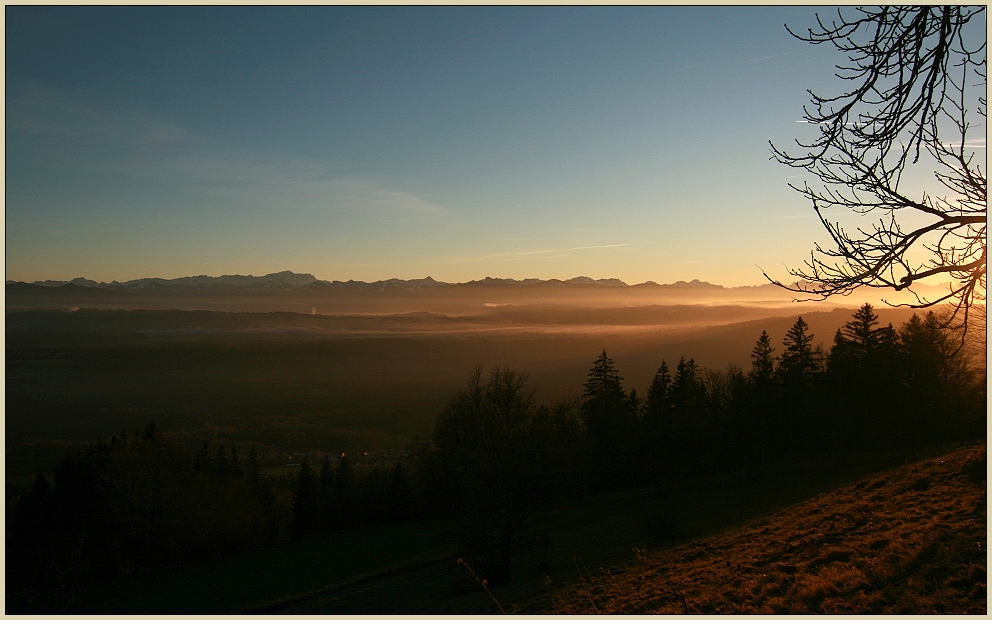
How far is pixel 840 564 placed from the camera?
9406mm

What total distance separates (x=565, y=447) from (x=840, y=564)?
1518cm

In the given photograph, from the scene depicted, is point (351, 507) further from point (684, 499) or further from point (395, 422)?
point (395, 422)

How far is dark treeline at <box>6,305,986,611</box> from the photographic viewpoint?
31.6m

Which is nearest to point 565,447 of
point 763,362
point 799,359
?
point 763,362

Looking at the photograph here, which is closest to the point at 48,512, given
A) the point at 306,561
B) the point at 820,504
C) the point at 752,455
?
the point at 306,561

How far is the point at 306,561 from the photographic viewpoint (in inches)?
1313

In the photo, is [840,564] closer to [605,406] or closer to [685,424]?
[605,406]

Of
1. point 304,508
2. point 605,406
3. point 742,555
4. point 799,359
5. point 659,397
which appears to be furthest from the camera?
point 304,508

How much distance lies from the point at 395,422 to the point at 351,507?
11344 centimetres

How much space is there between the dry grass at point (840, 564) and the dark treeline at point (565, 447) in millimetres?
10710

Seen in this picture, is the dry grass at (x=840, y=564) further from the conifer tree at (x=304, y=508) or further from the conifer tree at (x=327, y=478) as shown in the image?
the conifer tree at (x=327, y=478)

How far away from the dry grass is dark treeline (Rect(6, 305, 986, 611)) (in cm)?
1071

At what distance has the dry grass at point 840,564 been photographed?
7.09 meters

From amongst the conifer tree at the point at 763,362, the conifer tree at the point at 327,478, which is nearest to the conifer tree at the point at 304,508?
the conifer tree at the point at 327,478
